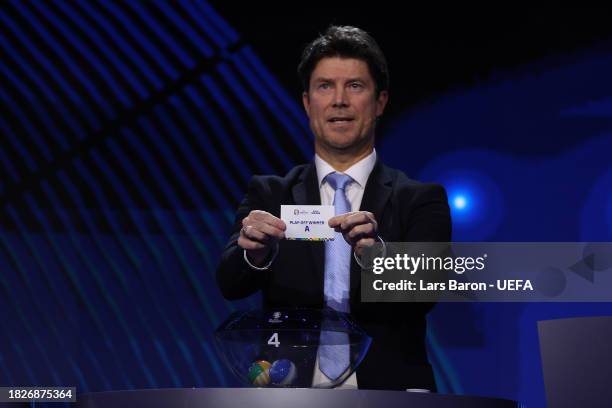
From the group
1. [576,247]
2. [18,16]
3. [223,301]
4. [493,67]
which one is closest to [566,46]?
[493,67]

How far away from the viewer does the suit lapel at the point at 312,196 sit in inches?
123

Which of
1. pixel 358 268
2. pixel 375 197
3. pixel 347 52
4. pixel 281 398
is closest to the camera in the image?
pixel 281 398

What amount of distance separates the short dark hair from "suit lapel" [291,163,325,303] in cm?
43

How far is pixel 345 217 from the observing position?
265 centimetres

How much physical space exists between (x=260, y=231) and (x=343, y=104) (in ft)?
3.20

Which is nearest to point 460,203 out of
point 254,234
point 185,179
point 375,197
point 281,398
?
point 375,197

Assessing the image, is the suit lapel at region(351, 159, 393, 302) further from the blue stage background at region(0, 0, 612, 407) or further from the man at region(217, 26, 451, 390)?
the blue stage background at region(0, 0, 612, 407)

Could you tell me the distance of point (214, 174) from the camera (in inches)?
152

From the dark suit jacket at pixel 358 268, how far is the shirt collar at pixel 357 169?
0.03 m

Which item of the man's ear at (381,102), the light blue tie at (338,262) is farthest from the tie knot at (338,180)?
the man's ear at (381,102)

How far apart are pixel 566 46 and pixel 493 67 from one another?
1.10 ft

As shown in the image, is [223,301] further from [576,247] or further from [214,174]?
[576,247]

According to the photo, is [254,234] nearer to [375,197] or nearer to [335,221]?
[335,221]

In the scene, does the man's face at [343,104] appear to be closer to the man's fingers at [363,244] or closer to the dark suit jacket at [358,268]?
the dark suit jacket at [358,268]
